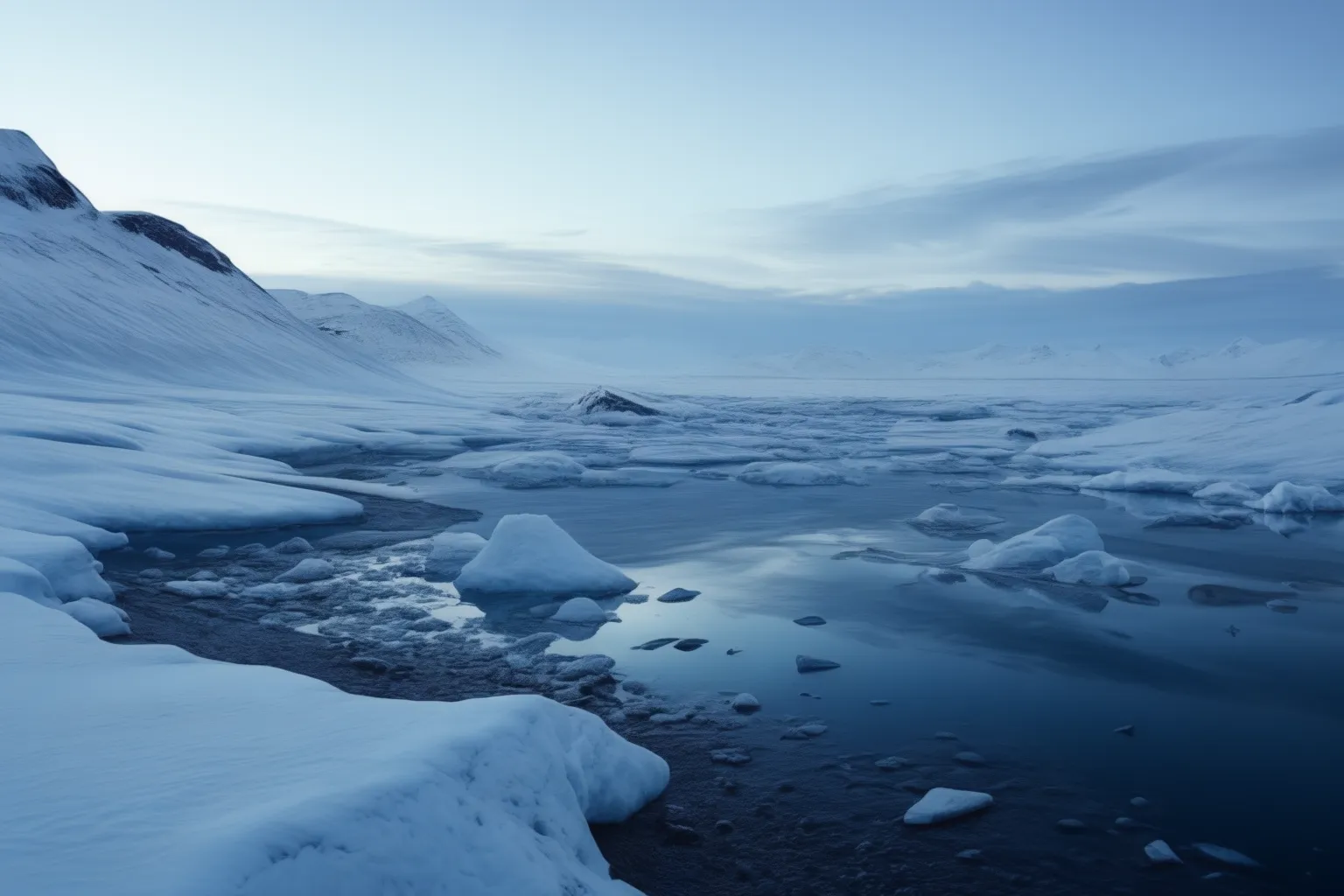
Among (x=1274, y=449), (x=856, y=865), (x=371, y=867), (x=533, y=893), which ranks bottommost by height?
(x=856, y=865)

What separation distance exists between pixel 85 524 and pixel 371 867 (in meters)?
9.38

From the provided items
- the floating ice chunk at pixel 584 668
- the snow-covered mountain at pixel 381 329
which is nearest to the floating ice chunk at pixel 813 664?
the floating ice chunk at pixel 584 668

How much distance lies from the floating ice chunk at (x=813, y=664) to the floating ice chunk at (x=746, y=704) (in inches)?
33.8

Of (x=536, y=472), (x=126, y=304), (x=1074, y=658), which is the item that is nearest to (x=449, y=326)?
(x=126, y=304)

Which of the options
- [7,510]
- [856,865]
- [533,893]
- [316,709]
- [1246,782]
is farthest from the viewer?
[7,510]

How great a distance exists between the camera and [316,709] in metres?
3.99

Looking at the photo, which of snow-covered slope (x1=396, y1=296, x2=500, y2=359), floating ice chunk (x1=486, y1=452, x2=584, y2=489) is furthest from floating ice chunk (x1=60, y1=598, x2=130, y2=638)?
snow-covered slope (x1=396, y1=296, x2=500, y2=359)

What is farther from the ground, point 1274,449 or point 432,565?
point 1274,449

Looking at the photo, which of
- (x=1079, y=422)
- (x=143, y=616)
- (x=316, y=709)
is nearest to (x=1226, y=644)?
(x=316, y=709)

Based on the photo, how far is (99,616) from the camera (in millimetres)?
6809

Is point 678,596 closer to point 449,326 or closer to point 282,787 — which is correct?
point 282,787

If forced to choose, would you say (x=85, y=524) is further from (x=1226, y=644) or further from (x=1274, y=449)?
(x=1274, y=449)

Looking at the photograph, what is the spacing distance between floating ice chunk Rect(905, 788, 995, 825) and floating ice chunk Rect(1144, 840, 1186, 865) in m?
0.79

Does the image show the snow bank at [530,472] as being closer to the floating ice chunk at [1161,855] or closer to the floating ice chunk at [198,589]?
the floating ice chunk at [198,589]
